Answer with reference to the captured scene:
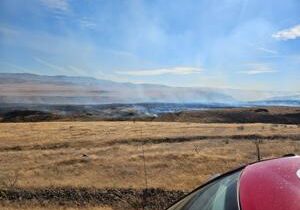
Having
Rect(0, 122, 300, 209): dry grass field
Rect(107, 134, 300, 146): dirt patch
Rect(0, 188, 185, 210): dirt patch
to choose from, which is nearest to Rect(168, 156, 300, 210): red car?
Rect(0, 188, 185, 210): dirt patch

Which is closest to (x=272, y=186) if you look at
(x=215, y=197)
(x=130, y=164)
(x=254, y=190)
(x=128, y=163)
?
(x=254, y=190)

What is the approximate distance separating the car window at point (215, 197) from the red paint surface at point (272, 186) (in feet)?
0.19

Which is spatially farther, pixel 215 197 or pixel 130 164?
pixel 130 164

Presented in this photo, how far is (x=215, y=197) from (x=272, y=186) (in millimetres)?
481

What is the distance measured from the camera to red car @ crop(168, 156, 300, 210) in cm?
235

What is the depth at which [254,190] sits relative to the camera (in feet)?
8.45

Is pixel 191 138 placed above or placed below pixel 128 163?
above

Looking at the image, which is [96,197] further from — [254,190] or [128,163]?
[254,190]

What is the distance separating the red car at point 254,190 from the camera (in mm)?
2347

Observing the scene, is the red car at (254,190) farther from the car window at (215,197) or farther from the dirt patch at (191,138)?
the dirt patch at (191,138)

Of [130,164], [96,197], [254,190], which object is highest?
[254,190]

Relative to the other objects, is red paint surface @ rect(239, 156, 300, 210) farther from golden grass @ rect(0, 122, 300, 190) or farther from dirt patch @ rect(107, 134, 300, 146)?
dirt patch @ rect(107, 134, 300, 146)

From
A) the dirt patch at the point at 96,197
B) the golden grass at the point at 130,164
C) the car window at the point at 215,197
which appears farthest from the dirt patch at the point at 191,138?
the car window at the point at 215,197

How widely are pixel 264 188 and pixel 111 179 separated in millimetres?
12257
